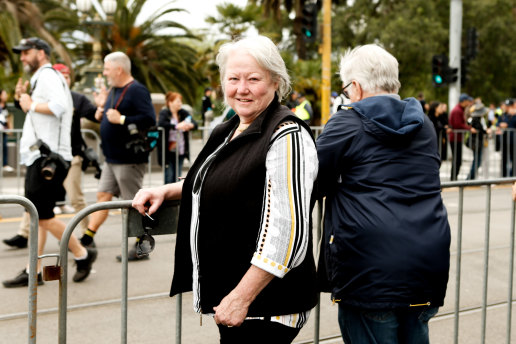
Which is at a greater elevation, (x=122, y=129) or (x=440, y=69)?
(x=440, y=69)

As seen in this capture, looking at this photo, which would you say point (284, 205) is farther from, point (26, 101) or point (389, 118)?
point (26, 101)

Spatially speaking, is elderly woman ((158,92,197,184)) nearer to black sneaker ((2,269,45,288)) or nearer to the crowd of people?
black sneaker ((2,269,45,288))

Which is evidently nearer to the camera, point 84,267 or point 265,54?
point 265,54

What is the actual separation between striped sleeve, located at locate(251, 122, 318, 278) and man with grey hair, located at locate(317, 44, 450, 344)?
37 centimetres

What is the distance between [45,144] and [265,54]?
140 inches

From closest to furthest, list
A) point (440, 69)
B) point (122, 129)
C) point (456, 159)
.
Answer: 1. point (122, 129)
2. point (456, 159)
3. point (440, 69)

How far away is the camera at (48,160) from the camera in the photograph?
5160mm

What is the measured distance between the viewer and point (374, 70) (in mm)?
2537

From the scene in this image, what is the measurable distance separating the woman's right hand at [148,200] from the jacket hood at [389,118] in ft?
2.65

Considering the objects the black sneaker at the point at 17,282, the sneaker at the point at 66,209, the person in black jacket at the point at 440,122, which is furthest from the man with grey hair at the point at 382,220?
the person in black jacket at the point at 440,122

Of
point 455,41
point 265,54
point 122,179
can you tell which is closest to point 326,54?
point 455,41

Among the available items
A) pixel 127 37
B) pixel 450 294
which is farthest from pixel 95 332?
pixel 127 37

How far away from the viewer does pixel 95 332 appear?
13.9ft

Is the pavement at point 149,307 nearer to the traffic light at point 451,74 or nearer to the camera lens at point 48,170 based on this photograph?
the camera lens at point 48,170
